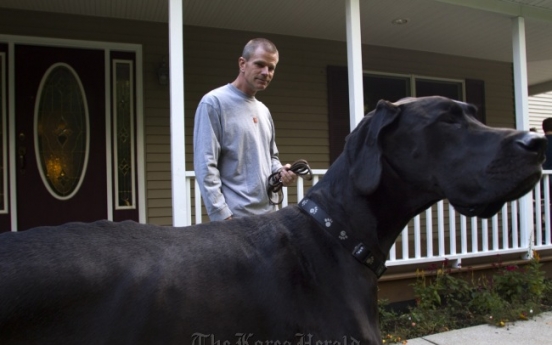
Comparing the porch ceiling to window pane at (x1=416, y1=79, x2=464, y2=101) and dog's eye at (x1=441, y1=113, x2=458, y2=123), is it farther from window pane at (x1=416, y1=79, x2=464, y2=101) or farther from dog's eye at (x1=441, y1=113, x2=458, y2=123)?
dog's eye at (x1=441, y1=113, x2=458, y2=123)

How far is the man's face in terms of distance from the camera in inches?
93.1

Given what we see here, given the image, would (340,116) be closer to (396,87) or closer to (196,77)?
(396,87)

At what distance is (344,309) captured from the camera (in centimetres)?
143

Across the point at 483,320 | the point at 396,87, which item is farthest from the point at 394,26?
the point at 483,320

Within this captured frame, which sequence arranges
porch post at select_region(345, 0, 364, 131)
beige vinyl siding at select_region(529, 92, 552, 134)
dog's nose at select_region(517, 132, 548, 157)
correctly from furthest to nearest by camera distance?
1. beige vinyl siding at select_region(529, 92, 552, 134)
2. porch post at select_region(345, 0, 364, 131)
3. dog's nose at select_region(517, 132, 548, 157)

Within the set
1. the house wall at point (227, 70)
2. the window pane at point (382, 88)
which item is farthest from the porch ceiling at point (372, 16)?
the window pane at point (382, 88)

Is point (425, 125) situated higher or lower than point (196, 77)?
lower

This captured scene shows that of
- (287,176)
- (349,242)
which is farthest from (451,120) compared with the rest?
(287,176)

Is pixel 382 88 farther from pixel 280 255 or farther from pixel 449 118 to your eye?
pixel 280 255

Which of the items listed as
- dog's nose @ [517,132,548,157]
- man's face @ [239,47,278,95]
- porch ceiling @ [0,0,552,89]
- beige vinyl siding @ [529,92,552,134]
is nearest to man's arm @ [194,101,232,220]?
man's face @ [239,47,278,95]

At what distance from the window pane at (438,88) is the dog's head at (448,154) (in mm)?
6574

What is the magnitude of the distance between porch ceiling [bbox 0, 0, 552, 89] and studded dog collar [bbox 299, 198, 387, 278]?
180 inches

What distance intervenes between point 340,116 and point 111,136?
339cm

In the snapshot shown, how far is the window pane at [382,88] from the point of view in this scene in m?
7.55
